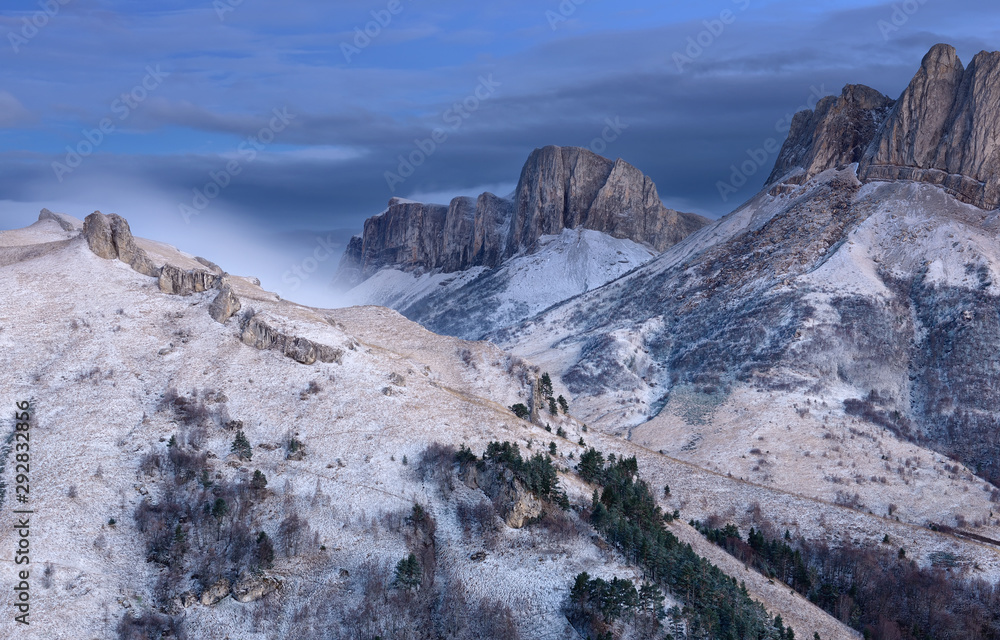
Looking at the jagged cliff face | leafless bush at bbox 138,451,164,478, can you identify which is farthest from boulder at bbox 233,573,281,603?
the jagged cliff face

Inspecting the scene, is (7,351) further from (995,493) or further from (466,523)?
(995,493)

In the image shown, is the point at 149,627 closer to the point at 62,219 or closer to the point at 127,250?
the point at 127,250

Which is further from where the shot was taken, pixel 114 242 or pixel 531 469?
pixel 114 242

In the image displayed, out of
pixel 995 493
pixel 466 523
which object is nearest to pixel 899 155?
pixel 995 493

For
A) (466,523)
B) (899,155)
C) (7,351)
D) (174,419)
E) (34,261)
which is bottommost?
(466,523)

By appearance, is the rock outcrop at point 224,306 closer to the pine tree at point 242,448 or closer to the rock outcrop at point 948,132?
the pine tree at point 242,448

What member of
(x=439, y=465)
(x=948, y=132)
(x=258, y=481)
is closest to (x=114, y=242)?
(x=258, y=481)

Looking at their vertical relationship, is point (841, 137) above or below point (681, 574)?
above
